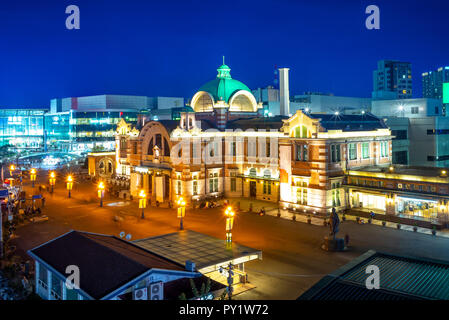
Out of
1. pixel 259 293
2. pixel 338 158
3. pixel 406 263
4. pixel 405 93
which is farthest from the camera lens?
pixel 405 93

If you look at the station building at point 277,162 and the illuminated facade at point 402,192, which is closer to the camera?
the illuminated facade at point 402,192

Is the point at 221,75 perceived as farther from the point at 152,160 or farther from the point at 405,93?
the point at 405,93

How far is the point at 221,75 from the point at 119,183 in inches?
946

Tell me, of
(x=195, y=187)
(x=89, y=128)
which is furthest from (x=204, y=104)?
(x=89, y=128)

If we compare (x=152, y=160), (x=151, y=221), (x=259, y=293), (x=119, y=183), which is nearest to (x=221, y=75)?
(x=152, y=160)

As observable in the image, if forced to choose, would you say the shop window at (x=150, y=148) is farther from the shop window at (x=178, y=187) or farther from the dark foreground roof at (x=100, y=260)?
the dark foreground roof at (x=100, y=260)

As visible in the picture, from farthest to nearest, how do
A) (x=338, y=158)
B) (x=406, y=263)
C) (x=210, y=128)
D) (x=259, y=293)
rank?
(x=210, y=128) → (x=338, y=158) → (x=259, y=293) → (x=406, y=263)

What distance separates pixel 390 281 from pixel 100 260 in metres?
13.2

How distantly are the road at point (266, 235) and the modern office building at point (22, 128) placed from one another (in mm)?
134617

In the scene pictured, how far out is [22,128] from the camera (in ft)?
587

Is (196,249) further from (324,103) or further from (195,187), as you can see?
(324,103)

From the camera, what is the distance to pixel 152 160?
5944 centimetres

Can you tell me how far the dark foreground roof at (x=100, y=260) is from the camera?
60.1 ft

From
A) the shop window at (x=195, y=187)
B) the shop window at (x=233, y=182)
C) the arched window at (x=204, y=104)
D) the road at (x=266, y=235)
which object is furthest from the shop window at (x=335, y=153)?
the arched window at (x=204, y=104)
